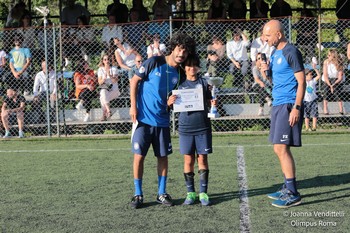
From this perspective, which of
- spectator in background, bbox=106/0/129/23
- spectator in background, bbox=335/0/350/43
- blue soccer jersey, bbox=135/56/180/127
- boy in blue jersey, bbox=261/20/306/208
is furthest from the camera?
spectator in background, bbox=106/0/129/23

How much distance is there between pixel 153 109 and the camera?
7449 millimetres

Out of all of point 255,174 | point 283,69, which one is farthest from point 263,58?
point 255,174

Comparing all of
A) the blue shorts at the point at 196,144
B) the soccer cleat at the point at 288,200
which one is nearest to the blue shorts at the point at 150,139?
the blue shorts at the point at 196,144

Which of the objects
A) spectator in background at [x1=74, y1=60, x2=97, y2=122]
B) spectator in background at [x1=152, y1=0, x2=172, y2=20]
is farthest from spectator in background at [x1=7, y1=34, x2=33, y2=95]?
spectator in background at [x1=152, y1=0, x2=172, y2=20]

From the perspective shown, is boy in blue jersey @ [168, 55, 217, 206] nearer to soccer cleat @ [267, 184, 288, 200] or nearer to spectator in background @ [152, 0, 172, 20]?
soccer cleat @ [267, 184, 288, 200]

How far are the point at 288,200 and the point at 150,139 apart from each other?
5.38ft

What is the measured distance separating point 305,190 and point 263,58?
176cm

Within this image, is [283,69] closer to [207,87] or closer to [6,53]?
[207,87]

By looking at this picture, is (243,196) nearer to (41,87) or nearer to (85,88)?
(85,88)

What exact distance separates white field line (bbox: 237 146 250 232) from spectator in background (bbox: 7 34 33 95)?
6316 mm

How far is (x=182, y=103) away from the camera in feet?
24.4

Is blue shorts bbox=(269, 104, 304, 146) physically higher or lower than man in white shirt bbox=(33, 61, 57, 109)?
lower

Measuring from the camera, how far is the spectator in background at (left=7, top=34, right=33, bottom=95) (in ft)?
50.3

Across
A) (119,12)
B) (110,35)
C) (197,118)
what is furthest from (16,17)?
(197,118)
